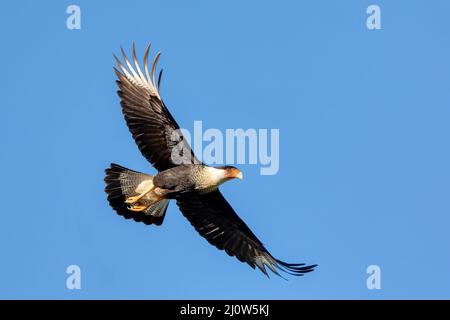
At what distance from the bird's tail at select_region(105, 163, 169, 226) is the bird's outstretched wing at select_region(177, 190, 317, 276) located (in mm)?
443

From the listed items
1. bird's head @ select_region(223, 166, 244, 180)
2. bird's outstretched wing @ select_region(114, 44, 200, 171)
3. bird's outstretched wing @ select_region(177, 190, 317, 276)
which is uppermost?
bird's outstretched wing @ select_region(114, 44, 200, 171)

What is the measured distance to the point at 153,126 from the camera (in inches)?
508

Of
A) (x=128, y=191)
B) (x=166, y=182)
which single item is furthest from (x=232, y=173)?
(x=128, y=191)

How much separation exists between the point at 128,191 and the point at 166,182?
29.3 inches

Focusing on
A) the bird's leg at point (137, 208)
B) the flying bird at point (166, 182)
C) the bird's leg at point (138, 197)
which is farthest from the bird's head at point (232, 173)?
the bird's leg at point (137, 208)

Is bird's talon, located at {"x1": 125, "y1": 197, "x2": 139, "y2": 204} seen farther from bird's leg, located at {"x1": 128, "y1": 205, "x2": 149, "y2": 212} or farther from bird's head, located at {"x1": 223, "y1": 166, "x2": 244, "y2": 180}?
bird's head, located at {"x1": 223, "y1": 166, "x2": 244, "y2": 180}

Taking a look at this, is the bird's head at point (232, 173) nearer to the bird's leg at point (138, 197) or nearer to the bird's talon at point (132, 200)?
the bird's leg at point (138, 197)

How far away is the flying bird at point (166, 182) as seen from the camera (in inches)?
500

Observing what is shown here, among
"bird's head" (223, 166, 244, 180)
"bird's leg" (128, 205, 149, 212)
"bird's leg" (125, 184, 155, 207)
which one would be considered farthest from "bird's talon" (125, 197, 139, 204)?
"bird's head" (223, 166, 244, 180)

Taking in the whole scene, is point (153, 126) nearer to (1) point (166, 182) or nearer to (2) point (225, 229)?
(1) point (166, 182)

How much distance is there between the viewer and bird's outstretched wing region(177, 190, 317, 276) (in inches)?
530
